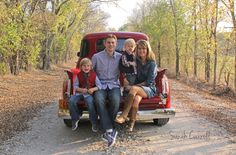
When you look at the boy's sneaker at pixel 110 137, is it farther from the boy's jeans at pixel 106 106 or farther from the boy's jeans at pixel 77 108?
the boy's jeans at pixel 77 108

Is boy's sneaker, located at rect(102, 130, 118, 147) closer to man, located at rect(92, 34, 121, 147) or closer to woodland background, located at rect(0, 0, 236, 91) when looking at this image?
man, located at rect(92, 34, 121, 147)

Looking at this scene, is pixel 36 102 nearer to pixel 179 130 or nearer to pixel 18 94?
pixel 18 94

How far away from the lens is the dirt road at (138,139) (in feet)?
20.3

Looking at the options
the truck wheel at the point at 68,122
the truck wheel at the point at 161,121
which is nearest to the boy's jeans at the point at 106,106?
the truck wheel at the point at 68,122

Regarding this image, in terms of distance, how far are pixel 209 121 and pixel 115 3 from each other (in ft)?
72.6

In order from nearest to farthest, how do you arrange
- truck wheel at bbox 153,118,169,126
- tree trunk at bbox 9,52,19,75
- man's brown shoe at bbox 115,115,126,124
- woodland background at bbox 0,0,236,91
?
1. man's brown shoe at bbox 115,115,126,124
2. truck wheel at bbox 153,118,169,126
3. woodland background at bbox 0,0,236,91
4. tree trunk at bbox 9,52,19,75

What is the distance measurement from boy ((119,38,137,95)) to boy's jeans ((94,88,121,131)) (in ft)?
1.27

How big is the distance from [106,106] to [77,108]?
548mm

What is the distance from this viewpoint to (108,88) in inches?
262

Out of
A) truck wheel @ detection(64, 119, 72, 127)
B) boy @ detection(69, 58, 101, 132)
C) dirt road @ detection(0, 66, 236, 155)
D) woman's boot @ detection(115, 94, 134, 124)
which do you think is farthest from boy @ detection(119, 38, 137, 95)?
truck wheel @ detection(64, 119, 72, 127)

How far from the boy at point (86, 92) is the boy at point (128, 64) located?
529mm

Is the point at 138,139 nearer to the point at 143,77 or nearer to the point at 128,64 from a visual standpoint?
the point at 143,77

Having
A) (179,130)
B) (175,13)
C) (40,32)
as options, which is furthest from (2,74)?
(175,13)

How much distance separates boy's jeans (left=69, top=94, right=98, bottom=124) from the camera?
6449 millimetres
